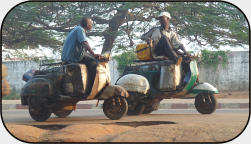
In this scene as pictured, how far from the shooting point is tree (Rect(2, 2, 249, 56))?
47.5 ft

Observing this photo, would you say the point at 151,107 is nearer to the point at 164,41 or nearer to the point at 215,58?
the point at 164,41

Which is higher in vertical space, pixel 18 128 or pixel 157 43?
pixel 157 43

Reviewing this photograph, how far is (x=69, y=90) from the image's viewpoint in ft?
21.9

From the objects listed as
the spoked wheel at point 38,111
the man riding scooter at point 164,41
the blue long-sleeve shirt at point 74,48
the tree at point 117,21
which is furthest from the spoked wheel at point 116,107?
the tree at point 117,21

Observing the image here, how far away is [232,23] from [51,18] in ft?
20.6

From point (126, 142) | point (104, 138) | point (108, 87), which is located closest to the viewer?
point (126, 142)

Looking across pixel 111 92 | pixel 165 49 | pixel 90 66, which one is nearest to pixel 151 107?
pixel 165 49

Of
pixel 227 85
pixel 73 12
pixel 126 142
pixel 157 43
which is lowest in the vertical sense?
pixel 227 85

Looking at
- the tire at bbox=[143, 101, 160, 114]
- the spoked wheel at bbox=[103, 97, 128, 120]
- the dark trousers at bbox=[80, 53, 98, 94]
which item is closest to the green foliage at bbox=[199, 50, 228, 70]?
the tire at bbox=[143, 101, 160, 114]

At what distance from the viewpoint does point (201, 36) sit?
14.7 m

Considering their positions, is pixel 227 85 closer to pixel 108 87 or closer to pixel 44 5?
pixel 44 5

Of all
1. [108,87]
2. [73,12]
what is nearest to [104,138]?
[108,87]

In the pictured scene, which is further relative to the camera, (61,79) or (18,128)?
(61,79)

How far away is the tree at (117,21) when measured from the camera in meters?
14.5
